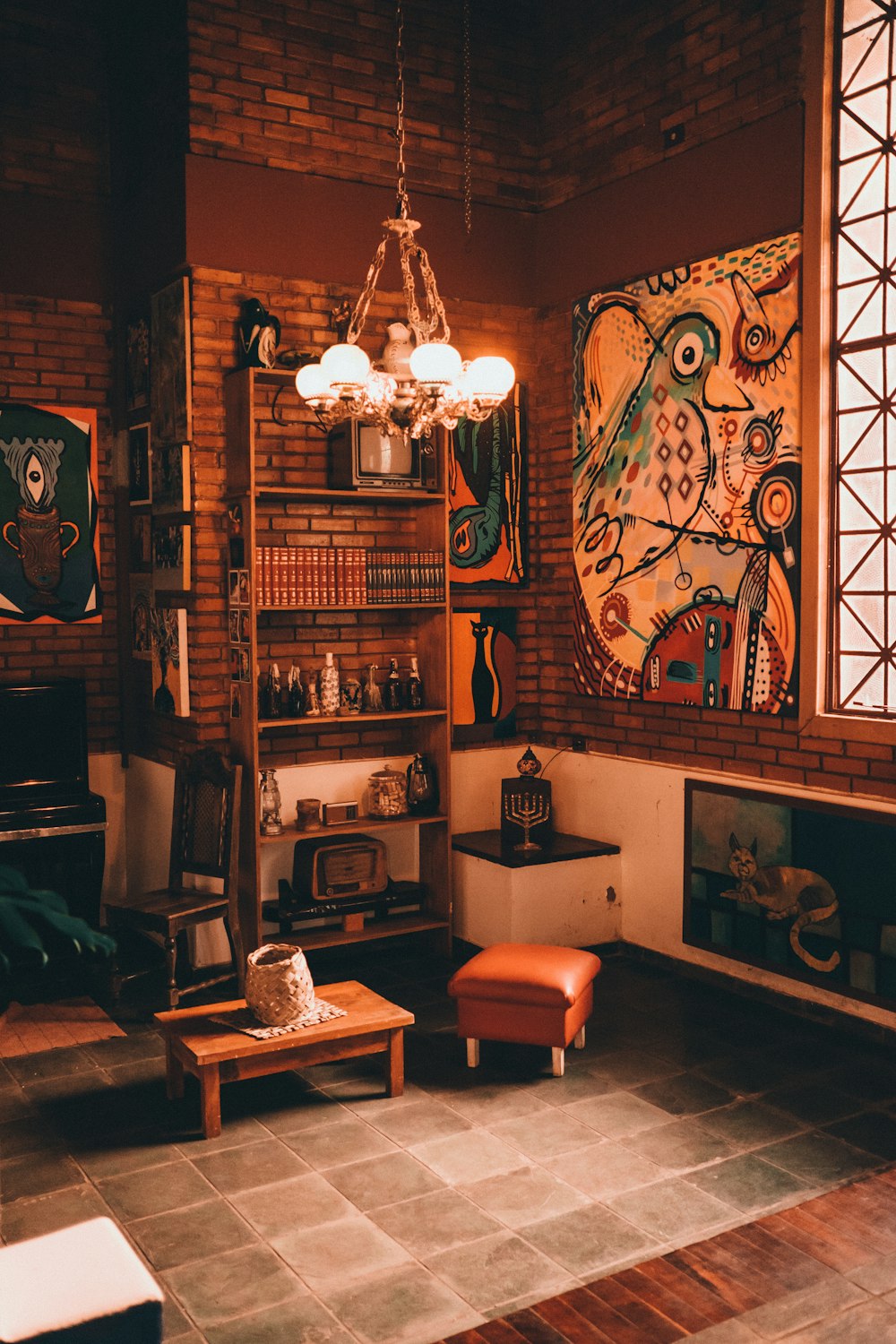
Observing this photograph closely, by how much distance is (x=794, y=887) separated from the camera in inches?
200

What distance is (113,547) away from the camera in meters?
6.50

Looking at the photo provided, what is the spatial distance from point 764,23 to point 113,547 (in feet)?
13.3

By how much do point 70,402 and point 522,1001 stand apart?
155 inches

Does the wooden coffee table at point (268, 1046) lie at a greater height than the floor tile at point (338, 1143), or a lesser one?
greater

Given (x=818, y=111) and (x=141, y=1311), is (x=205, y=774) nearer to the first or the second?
(x=141, y=1311)

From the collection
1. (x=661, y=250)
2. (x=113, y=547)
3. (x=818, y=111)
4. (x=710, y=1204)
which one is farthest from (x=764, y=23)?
(x=710, y=1204)

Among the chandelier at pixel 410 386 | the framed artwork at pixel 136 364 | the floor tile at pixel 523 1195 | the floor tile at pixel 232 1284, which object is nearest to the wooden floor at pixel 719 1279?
the floor tile at pixel 523 1195

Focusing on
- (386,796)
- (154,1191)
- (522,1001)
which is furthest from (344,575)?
(154,1191)

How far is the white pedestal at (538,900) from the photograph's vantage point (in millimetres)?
5879

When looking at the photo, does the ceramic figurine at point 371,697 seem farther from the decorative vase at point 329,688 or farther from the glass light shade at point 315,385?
the glass light shade at point 315,385

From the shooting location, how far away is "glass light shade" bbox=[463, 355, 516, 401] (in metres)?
4.07

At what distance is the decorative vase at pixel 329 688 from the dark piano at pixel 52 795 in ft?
3.89

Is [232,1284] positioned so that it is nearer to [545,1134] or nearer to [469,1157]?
[469,1157]

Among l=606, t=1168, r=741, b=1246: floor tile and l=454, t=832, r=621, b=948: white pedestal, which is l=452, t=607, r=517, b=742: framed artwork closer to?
l=454, t=832, r=621, b=948: white pedestal
